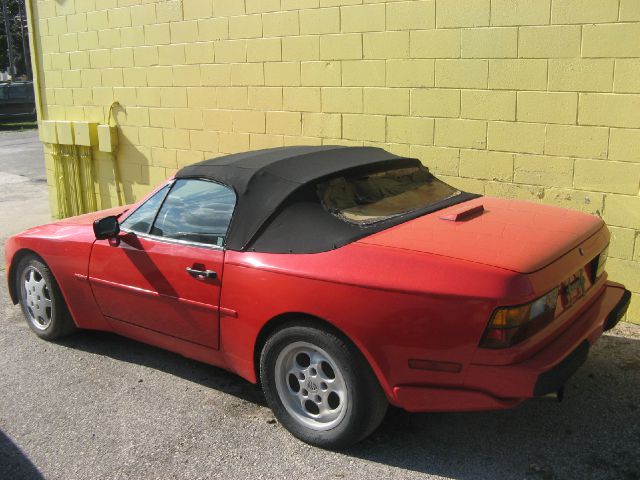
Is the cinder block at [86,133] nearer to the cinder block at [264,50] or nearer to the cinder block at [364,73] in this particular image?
the cinder block at [264,50]

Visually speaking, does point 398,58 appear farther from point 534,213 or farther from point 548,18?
point 534,213

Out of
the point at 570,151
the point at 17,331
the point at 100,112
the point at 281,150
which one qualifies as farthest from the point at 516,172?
the point at 100,112

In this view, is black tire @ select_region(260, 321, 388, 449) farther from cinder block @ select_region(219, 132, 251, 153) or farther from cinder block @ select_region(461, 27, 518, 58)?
cinder block @ select_region(219, 132, 251, 153)

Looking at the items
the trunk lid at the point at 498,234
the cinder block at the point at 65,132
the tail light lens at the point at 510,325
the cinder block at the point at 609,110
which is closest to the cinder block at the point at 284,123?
the cinder block at the point at 609,110

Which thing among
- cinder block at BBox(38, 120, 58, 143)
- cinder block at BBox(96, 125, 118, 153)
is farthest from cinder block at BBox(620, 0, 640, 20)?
cinder block at BBox(38, 120, 58, 143)

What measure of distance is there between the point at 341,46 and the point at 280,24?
0.77 metres

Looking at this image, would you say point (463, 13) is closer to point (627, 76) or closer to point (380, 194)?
point (627, 76)

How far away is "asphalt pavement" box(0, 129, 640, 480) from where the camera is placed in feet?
10.8

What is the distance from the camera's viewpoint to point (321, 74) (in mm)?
6379

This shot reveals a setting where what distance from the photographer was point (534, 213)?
12.7 feet

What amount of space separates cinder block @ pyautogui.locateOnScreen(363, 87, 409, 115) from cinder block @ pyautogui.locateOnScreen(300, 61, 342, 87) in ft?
1.11

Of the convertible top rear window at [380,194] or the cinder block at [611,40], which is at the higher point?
the cinder block at [611,40]

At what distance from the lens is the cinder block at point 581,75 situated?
4852 millimetres

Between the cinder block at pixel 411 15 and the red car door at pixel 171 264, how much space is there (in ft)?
8.40
